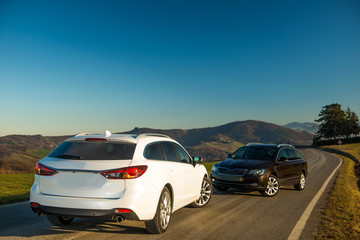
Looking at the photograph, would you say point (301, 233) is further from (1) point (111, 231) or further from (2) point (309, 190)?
(2) point (309, 190)

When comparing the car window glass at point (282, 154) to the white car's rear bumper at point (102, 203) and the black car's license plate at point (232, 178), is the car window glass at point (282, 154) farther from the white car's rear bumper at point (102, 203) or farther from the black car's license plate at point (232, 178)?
the white car's rear bumper at point (102, 203)

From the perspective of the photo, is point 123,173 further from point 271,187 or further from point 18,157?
point 18,157

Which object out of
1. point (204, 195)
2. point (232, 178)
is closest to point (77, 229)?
point (204, 195)

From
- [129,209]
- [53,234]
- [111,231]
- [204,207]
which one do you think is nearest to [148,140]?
[129,209]

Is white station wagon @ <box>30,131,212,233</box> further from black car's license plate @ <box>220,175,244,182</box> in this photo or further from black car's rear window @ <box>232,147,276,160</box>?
black car's rear window @ <box>232,147,276,160</box>

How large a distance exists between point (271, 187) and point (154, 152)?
19.3 ft

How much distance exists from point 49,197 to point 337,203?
7647 mm

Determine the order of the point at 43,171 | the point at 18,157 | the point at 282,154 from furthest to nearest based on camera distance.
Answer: the point at 18,157 → the point at 282,154 → the point at 43,171

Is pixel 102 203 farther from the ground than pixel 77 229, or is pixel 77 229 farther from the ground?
pixel 102 203

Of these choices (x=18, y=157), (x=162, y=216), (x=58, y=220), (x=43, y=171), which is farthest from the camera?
(x=18, y=157)

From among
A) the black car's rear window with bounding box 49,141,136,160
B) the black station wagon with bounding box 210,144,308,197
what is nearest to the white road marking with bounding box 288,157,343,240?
the black station wagon with bounding box 210,144,308,197

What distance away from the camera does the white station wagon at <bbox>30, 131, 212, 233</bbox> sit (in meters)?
4.62

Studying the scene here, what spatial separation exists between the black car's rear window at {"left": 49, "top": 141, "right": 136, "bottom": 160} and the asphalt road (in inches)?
41.0

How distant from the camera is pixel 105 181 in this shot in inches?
183
